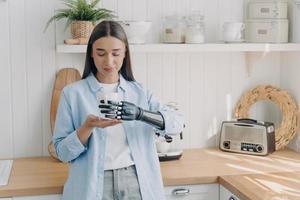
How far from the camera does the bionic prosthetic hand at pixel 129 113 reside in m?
1.74

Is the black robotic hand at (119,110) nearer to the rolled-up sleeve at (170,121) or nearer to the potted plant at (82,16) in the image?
the rolled-up sleeve at (170,121)

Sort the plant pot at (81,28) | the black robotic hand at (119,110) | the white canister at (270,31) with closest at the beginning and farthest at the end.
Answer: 1. the black robotic hand at (119,110)
2. the plant pot at (81,28)
3. the white canister at (270,31)

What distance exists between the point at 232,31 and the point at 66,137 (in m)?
1.18

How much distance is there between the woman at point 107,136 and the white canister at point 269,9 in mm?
1045

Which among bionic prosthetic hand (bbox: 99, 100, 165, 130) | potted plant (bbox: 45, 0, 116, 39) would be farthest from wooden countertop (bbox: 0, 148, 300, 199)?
potted plant (bbox: 45, 0, 116, 39)

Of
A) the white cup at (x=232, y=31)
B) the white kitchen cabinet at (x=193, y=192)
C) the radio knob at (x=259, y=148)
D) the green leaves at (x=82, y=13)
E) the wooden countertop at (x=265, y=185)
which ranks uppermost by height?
the green leaves at (x=82, y=13)

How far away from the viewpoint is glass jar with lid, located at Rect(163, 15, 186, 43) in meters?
2.64

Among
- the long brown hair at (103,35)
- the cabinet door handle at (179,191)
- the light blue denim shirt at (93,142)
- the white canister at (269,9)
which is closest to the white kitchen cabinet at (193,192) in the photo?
the cabinet door handle at (179,191)

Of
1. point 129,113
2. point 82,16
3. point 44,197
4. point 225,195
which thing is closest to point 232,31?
point 82,16

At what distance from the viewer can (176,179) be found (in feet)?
7.38

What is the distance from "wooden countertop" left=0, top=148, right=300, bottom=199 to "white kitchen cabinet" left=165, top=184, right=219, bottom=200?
0.09 feet

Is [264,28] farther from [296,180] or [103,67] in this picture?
[103,67]

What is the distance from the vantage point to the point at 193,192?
2.29 metres

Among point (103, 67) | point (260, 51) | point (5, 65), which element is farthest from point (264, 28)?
point (5, 65)
